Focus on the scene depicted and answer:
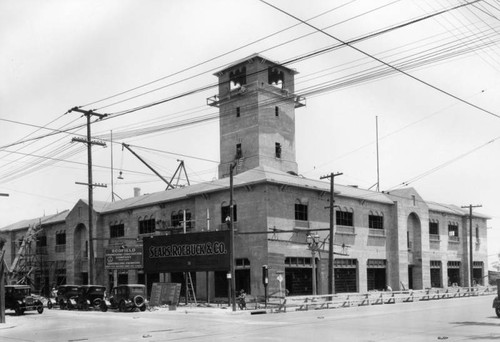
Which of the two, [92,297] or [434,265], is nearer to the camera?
[92,297]

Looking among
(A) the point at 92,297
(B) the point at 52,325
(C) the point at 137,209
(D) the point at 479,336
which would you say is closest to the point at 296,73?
(C) the point at 137,209

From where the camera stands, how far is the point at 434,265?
205ft

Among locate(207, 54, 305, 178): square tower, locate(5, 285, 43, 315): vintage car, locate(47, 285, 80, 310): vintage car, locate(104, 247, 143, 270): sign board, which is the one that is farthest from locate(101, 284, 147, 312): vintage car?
locate(207, 54, 305, 178): square tower

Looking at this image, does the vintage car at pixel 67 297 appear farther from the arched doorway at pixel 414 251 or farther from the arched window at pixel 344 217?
the arched doorway at pixel 414 251

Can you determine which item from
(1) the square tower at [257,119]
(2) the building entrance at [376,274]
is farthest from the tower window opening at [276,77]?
(2) the building entrance at [376,274]

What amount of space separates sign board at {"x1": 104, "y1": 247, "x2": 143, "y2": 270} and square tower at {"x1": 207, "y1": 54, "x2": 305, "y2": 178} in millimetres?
16742

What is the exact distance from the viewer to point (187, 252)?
147 ft

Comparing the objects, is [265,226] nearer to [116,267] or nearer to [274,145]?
[116,267]

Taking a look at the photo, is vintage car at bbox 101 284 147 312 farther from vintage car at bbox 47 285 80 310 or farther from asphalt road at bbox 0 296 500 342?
asphalt road at bbox 0 296 500 342

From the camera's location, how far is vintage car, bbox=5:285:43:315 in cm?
3703

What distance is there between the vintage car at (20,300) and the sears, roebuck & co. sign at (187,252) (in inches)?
428

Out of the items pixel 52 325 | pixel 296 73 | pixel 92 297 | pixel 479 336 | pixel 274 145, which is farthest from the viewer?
pixel 296 73

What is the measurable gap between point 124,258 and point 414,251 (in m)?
29.9

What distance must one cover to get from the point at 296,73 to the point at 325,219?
73.2ft
